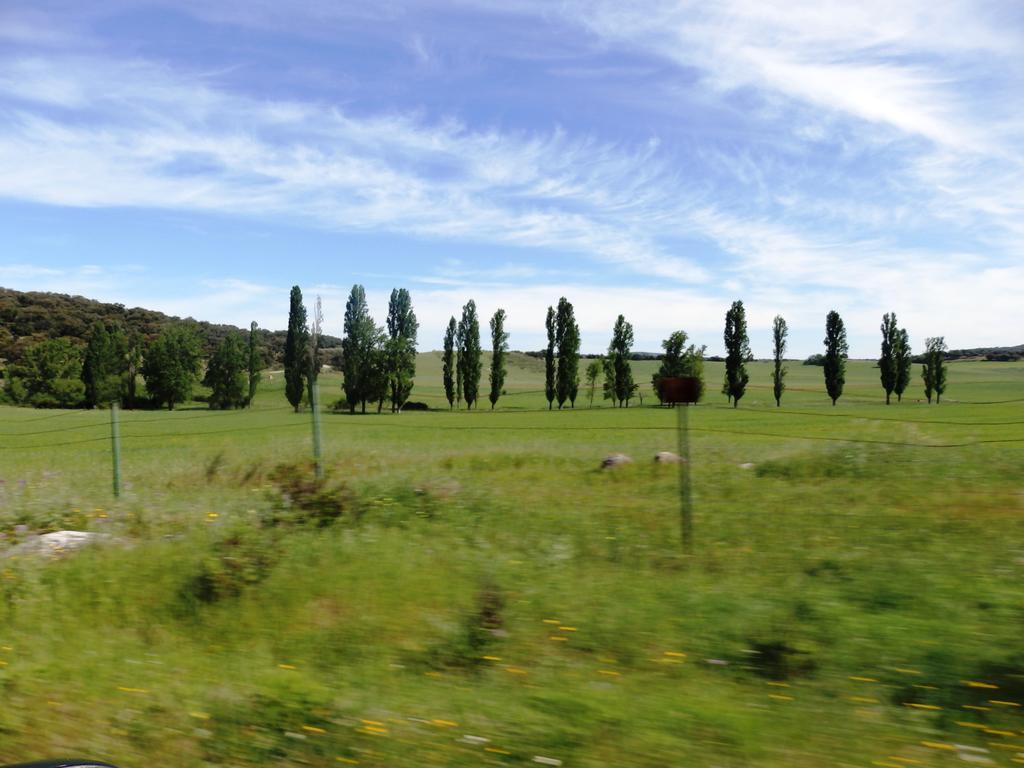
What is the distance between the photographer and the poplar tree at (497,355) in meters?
91.2

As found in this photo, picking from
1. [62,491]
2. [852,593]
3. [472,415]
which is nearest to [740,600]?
[852,593]

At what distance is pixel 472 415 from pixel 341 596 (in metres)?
43.3

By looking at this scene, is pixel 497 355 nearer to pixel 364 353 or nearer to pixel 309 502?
pixel 364 353

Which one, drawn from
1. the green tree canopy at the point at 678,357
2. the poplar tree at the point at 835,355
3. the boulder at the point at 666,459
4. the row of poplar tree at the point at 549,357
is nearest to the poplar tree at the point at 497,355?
the row of poplar tree at the point at 549,357

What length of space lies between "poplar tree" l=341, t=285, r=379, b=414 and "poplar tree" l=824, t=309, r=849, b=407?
51260 mm

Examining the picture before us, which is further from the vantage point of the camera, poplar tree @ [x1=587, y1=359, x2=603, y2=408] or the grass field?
poplar tree @ [x1=587, y1=359, x2=603, y2=408]

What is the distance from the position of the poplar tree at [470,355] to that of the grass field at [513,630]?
7894 cm

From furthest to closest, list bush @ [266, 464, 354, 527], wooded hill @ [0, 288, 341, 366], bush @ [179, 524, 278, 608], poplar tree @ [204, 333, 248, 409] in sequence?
wooded hill @ [0, 288, 341, 366] < poplar tree @ [204, 333, 248, 409] < bush @ [266, 464, 354, 527] < bush @ [179, 524, 278, 608]

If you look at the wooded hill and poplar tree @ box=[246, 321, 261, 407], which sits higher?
the wooded hill

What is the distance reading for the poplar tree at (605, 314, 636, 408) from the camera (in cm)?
9019

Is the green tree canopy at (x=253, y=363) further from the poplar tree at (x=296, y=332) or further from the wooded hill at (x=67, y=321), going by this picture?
the wooded hill at (x=67, y=321)

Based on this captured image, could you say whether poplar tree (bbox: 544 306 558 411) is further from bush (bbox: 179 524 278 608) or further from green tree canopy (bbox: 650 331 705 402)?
bush (bbox: 179 524 278 608)

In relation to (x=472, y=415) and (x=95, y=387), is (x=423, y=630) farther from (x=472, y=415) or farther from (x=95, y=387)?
(x=95, y=387)

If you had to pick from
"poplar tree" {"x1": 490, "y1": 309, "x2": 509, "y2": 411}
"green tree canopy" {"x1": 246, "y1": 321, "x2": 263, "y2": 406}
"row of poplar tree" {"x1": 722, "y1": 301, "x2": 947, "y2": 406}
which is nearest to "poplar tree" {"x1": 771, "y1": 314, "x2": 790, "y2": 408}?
"row of poplar tree" {"x1": 722, "y1": 301, "x2": 947, "y2": 406}
